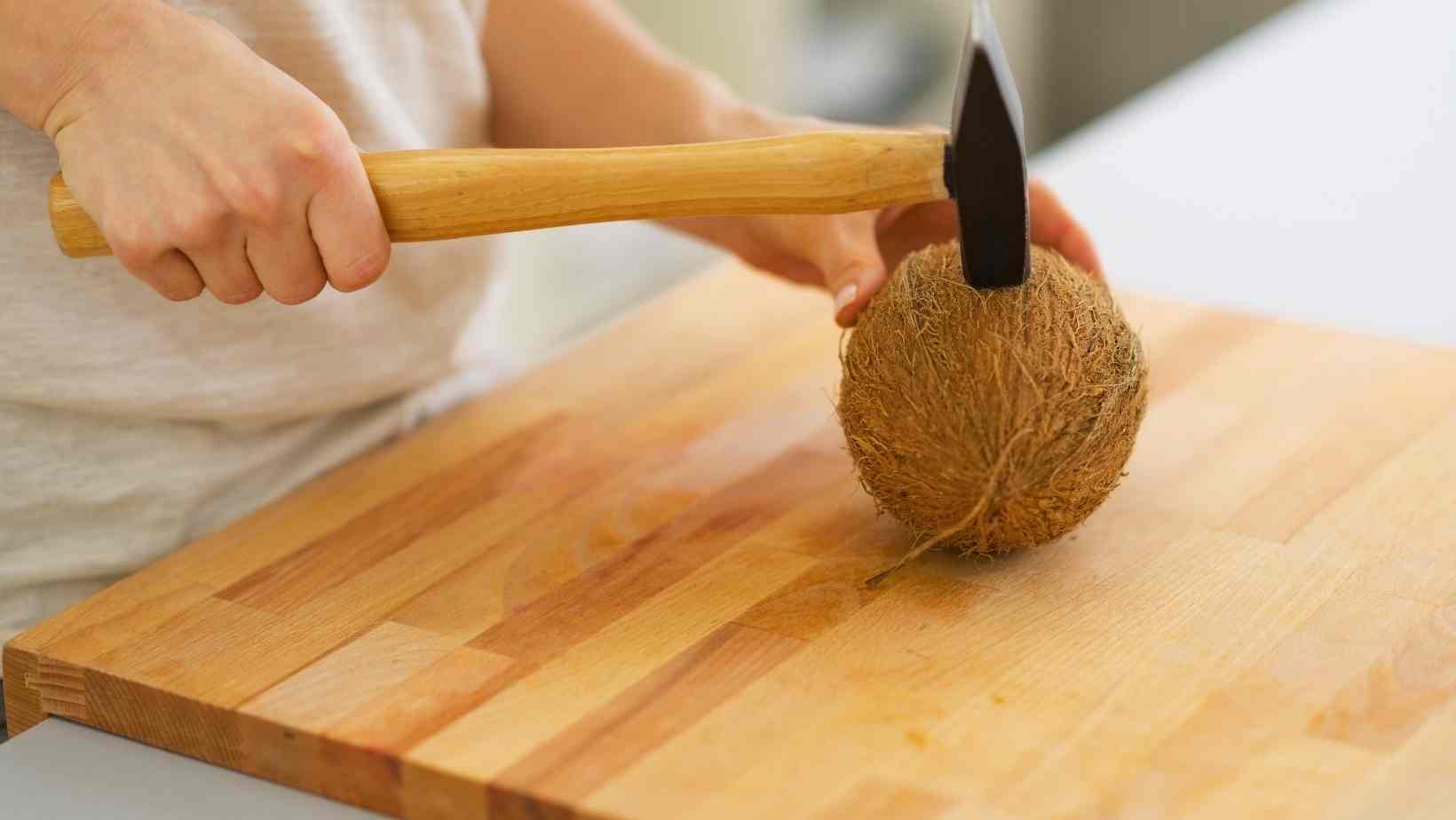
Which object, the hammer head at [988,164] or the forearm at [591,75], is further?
the forearm at [591,75]

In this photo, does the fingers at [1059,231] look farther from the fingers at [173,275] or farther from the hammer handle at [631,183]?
the fingers at [173,275]

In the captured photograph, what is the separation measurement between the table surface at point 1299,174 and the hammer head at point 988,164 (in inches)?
21.0

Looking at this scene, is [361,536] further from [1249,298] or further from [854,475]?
[1249,298]

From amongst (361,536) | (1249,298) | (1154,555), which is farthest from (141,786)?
(1249,298)

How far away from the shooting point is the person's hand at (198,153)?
76 centimetres

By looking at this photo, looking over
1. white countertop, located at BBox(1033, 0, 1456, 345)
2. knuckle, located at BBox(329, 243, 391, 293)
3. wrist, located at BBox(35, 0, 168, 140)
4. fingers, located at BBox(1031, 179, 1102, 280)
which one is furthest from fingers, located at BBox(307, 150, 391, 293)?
white countertop, located at BBox(1033, 0, 1456, 345)

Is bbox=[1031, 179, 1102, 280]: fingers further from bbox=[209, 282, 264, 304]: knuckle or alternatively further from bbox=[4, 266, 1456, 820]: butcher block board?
bbox=[209, 282, 264, 304]: knuckle

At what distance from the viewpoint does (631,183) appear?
2.60 ft

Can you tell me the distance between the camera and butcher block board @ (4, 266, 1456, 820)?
2.19 feet

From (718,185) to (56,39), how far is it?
33 cm

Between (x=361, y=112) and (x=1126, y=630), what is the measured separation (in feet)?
1.72

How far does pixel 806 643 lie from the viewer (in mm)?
774

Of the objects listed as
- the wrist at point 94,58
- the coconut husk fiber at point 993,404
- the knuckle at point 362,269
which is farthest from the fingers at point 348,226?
the coconut husk fiber at point 993,404

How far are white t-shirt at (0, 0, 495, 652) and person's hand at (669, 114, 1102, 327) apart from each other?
184 millimetres
